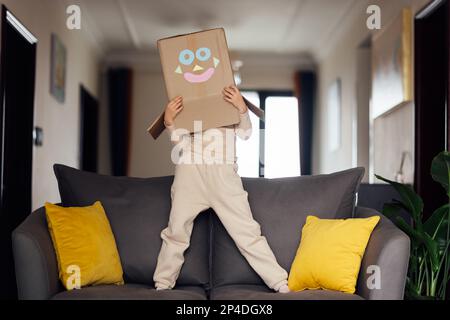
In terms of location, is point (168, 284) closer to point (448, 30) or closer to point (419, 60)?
point (448, 30)

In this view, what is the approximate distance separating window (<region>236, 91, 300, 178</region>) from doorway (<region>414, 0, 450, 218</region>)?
375 centimetres

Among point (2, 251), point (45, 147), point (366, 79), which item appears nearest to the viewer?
point (2, 251)

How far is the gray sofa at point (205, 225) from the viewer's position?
7.26 ft

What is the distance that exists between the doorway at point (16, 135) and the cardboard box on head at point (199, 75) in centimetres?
195

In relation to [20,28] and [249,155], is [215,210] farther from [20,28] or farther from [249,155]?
[249,155]

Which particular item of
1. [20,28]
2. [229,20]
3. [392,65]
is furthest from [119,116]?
[392,65]

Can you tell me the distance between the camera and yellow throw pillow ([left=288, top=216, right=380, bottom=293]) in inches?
85.3

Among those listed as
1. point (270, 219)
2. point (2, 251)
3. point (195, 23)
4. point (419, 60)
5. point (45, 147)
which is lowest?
point (2, 251)

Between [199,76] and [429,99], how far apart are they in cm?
232

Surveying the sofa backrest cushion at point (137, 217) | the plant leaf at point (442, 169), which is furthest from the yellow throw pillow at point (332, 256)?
the plant leaf at point (442, 169)

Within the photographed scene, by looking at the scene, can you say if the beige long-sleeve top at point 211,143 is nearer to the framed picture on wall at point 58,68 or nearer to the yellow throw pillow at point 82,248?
the yellow throw pillow at point 82,248

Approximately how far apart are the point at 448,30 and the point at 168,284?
2471 mm
